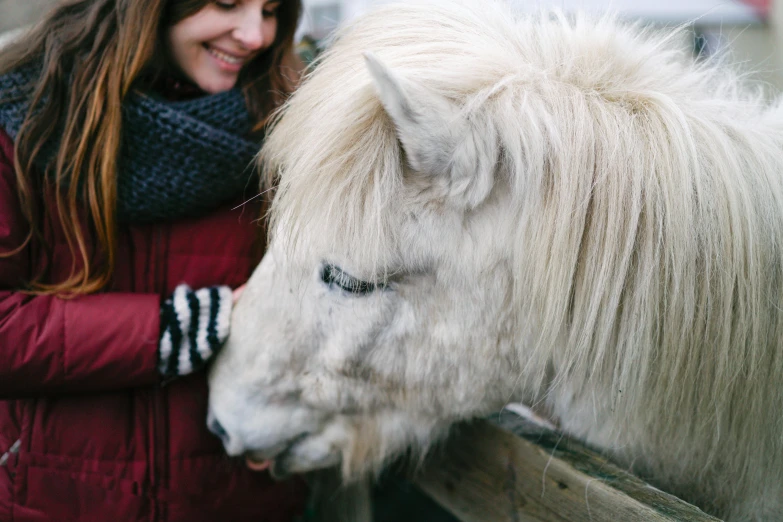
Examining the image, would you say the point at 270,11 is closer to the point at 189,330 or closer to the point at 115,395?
the point at 189,330

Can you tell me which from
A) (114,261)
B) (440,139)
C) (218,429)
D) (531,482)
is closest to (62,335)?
(114,261)

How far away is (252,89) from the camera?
146 centimetres

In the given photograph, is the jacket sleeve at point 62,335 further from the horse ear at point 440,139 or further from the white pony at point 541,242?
the horse ear at point 440,139

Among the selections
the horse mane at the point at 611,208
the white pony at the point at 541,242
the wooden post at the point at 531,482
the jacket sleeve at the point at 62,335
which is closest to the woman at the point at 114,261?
the jacket sleeve at the point at 62,335

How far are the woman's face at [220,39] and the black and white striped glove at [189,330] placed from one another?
1.78ft

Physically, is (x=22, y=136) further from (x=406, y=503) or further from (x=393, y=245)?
(x=406, y=503)

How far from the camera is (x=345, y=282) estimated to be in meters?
1.08

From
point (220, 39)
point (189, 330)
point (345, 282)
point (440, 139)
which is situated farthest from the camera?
→ point (220, 39)

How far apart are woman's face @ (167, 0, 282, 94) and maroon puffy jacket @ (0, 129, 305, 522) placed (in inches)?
14.0

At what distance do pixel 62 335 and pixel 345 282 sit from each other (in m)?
0.58

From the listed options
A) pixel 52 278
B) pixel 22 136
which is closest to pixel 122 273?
pixel 52 278

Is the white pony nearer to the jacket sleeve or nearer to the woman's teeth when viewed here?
the jacket sleeve

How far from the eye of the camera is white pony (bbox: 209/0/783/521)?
918mm

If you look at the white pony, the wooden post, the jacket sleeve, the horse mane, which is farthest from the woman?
the wooden post
